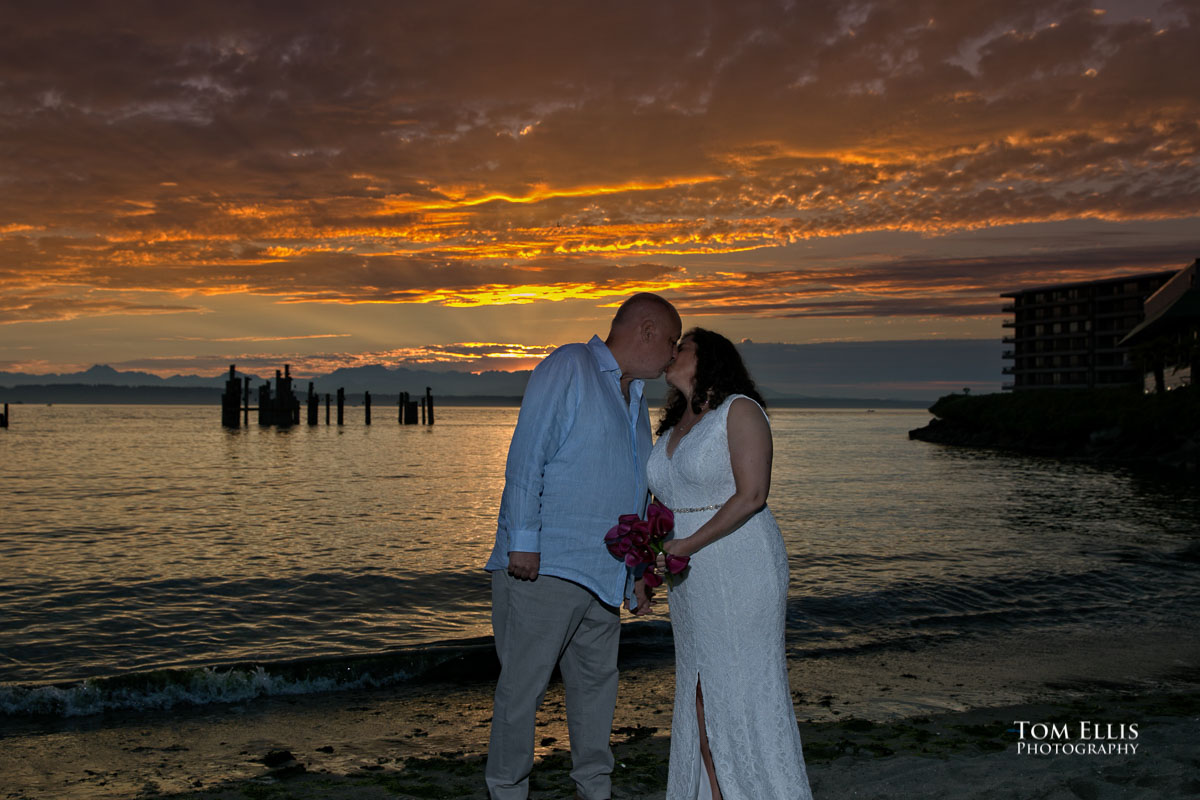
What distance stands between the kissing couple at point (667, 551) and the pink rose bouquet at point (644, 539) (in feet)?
0.18

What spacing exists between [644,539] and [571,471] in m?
0.44

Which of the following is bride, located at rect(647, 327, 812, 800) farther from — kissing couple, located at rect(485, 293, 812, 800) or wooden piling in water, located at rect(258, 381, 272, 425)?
wooden piling in water, located at rect(258, 381, 272, 425)

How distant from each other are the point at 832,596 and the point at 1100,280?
110053mm

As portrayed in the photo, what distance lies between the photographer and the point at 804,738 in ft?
19.0

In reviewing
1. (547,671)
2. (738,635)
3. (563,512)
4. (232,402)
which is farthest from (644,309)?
(232,402)

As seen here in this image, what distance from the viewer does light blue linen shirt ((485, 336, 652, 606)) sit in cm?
373

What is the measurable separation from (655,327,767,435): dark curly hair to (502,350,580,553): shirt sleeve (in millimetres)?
542

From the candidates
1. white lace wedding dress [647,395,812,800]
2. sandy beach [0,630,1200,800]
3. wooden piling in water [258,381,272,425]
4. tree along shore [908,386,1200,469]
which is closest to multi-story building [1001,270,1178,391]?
tree along shore [908,386,1200,469]

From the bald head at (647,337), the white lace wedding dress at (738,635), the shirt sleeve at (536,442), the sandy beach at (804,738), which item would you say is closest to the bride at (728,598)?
the white lace wedding dress at (738,635)

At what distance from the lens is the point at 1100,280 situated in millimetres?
104688

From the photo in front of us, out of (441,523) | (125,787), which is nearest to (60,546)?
(441,523)

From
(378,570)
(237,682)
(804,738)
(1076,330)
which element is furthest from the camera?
(1076,330)

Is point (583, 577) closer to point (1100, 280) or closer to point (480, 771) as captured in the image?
point (480, 771)

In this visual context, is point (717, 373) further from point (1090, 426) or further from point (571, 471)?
point (1090, 426)
